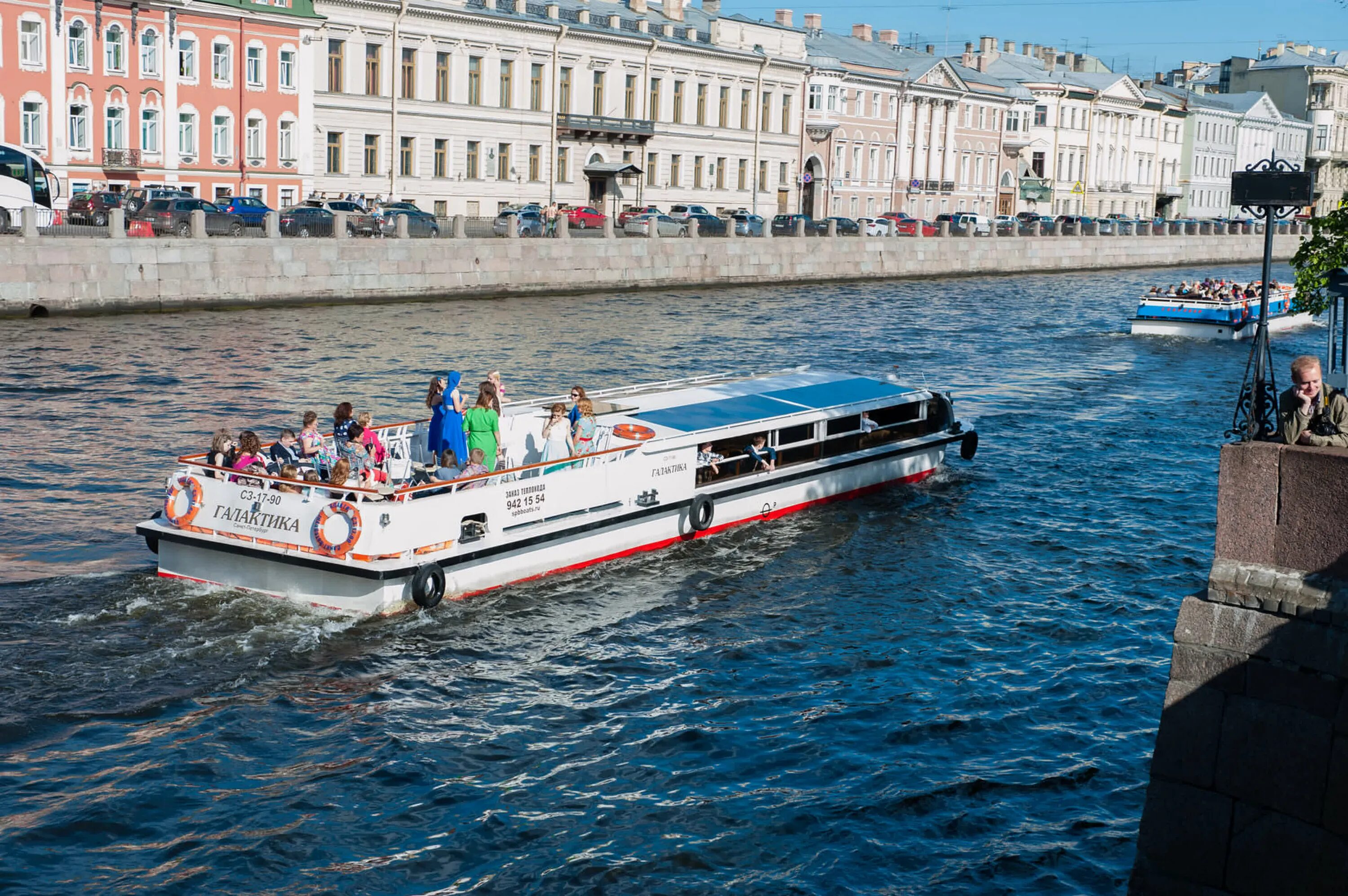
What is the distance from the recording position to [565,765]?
10.8m

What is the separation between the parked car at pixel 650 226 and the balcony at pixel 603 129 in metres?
13.6

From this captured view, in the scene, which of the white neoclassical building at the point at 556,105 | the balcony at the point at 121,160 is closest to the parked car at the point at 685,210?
the white neoclassical building at the point at 556,105

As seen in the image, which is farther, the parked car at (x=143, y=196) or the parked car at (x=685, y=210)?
the parked car at (x=685, y=210)

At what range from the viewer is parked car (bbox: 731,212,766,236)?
50.9 metres

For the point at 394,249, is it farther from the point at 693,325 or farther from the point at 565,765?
the point at 565,765

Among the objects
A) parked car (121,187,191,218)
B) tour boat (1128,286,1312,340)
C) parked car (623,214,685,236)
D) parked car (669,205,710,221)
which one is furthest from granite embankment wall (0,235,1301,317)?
tour boat (1128,286,1312,340)

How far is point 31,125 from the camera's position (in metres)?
46.3

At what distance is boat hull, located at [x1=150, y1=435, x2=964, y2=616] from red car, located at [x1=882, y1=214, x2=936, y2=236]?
41.6m

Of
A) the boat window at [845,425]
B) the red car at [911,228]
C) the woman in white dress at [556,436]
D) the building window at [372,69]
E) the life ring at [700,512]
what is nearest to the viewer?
the woman in white dress at [556,436]

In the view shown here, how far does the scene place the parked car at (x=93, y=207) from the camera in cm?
3475

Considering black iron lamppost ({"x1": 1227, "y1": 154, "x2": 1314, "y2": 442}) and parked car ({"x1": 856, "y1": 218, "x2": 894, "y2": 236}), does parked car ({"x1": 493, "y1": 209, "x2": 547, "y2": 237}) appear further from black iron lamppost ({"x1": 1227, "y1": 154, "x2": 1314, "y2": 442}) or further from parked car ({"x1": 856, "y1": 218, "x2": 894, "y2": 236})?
black iron lamppost ({"x1": 1227, "y1": 154, "x2": 1314, "y2": 442})

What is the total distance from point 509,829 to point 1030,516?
1037cm

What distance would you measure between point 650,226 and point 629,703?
36190mm

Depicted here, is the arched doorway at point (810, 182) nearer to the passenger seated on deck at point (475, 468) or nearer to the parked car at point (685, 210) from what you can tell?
the parked car at point (685, 210)
